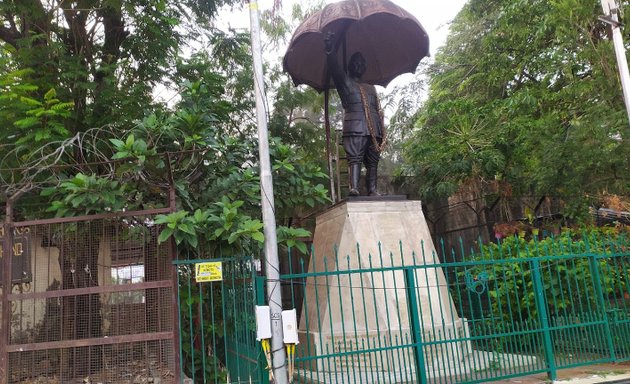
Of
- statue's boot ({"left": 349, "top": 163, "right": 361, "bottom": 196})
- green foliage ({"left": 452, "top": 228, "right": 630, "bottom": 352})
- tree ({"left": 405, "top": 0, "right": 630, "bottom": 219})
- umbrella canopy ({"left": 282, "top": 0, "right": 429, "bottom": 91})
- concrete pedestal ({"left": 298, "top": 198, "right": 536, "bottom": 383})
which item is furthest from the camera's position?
tree ({"left": 405, "top": 0, "right": 630, "bottom": 219})

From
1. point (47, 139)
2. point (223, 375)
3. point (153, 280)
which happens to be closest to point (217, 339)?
point (223, 375)

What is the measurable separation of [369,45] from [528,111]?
4.61 meters

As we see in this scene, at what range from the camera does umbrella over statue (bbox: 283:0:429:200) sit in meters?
7.22

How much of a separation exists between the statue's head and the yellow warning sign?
4.12m

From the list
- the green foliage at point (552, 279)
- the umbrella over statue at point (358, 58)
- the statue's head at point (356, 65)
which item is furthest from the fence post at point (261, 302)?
the statue's head at point (356, 65)

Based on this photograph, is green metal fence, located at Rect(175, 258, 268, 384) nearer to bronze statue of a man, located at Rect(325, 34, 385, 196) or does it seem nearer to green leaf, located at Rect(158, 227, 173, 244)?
green leaf, located at Rect(158, 227, 173, 244)

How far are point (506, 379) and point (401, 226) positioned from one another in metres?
2.39

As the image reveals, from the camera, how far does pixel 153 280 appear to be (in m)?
5.58

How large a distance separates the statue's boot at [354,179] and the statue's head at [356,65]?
1.44m

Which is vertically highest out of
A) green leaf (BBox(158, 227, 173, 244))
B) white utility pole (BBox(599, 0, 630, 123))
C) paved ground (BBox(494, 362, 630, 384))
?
Answer: white utility pole (BBox(599, 0, 630, 123))

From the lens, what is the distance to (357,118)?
7.59 metres

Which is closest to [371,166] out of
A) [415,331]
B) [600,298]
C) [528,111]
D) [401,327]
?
[401,327]

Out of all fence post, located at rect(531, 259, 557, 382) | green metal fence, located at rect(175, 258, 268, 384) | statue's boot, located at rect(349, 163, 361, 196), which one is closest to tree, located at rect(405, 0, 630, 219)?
fence post, located at rect(531, 259, 557, 382)

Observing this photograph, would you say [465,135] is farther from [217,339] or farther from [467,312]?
[217,339]
